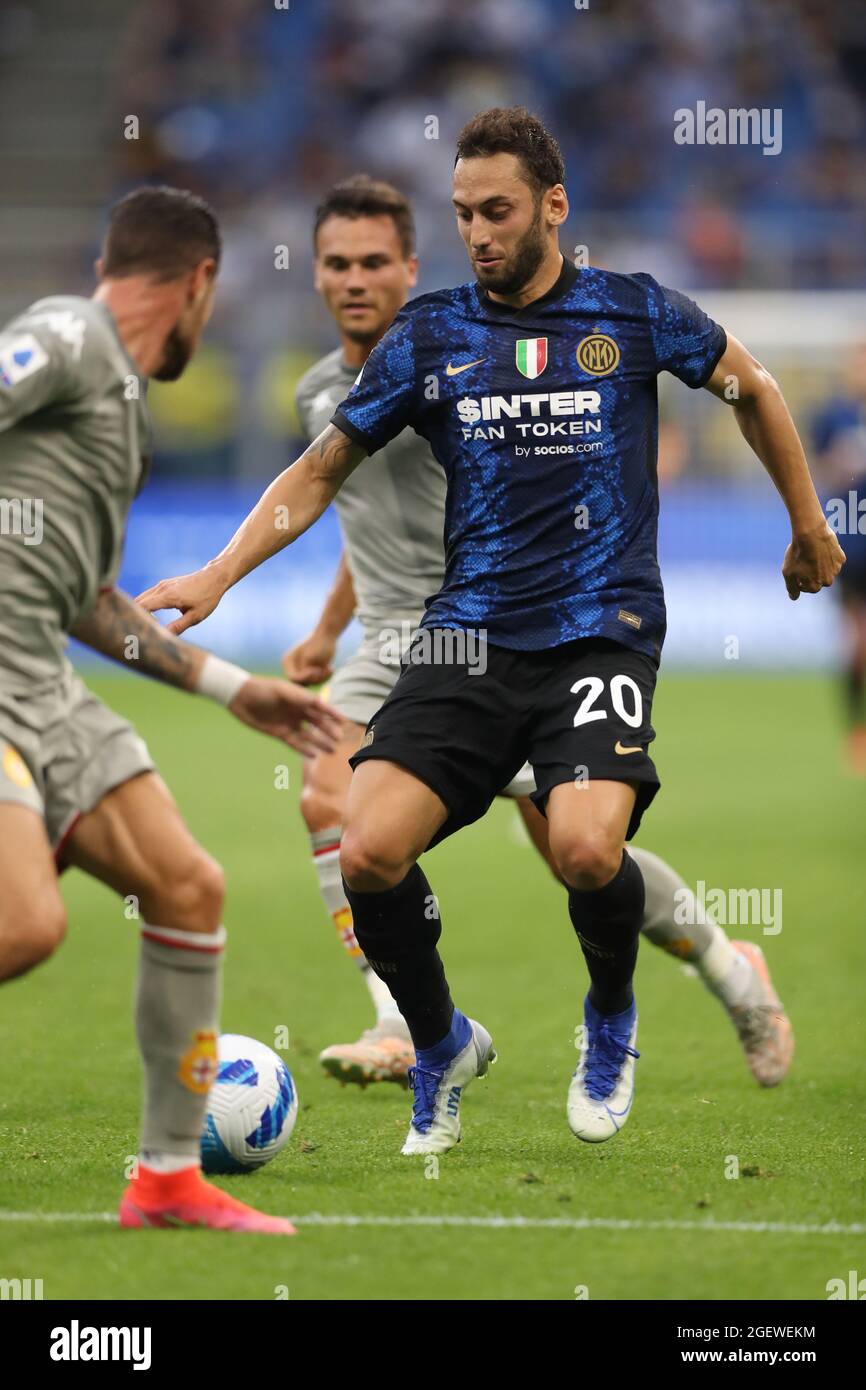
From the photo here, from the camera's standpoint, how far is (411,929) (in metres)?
5.16

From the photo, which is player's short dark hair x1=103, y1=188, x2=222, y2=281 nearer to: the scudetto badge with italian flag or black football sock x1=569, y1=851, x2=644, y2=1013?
the scudetto badge with italian flag

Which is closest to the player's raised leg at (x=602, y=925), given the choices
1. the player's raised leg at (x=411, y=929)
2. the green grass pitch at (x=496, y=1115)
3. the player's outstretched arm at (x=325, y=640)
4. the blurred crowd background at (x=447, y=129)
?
the green grass pitch at (x=496, y=1115)

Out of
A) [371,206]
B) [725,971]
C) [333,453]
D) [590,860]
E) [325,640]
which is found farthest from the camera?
[325,640]

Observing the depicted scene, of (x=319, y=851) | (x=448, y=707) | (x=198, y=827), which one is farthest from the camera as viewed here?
(x=198, y=827)

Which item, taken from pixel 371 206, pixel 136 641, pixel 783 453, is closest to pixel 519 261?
pixel 783 453

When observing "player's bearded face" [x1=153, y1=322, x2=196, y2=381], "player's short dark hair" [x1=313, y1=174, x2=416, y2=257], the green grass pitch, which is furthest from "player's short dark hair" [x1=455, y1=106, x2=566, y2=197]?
the green grass pitch

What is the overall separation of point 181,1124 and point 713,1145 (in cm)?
165

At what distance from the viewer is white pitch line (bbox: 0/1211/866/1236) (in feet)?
14.4

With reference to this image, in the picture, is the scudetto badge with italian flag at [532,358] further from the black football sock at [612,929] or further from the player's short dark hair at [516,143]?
the black football sock at [612,929]

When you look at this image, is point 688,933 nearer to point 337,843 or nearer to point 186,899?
point 337,843

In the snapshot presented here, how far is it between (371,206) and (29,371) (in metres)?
2.90

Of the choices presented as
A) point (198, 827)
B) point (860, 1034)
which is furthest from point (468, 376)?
point (198, 827)
